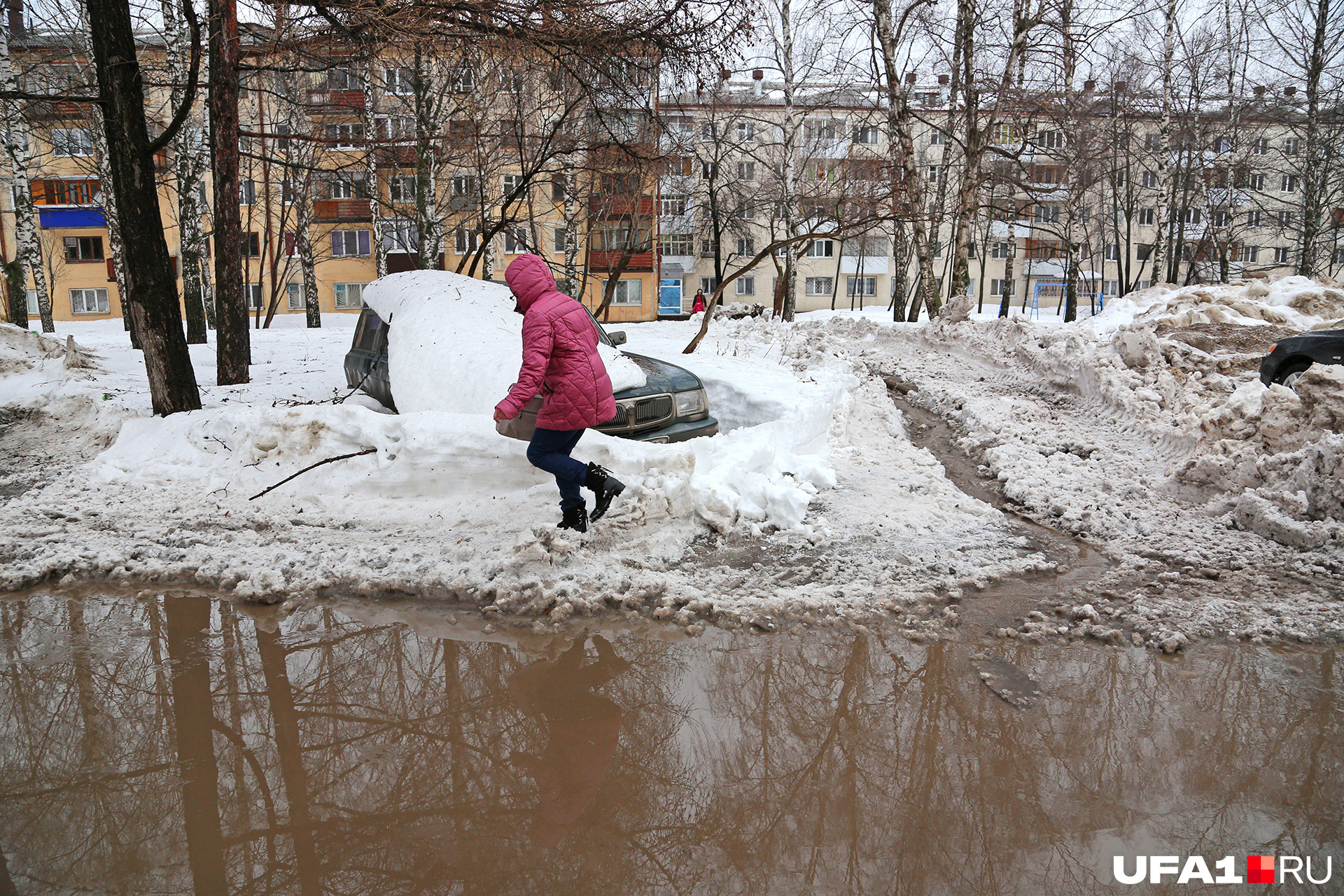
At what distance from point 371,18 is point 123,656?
4.71 meters

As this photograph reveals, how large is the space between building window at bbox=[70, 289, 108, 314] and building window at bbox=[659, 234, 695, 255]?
28164 mm

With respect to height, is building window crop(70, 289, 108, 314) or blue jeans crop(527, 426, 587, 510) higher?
building window crop(70, 289, 108, 314)

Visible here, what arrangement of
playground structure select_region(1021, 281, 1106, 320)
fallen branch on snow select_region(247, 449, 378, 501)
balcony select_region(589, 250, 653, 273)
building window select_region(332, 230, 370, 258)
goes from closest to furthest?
fallen branch on snow select_region(247, 449, 378, 501), building window select_region(332, 230, 370, 258), balcony select_region(589, 250, 653, 273), playground structure select_region(1021, 281, 1106, 320)

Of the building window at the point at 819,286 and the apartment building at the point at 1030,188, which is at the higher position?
the apartment building at the point at 1030,188

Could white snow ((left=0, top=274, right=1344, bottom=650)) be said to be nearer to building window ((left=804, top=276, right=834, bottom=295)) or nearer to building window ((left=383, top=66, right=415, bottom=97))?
building window ((left=383, top=66, right=415, bottom=97))

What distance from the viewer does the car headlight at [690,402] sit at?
6258mm

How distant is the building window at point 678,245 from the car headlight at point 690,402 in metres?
37.2

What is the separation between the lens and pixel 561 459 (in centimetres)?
461

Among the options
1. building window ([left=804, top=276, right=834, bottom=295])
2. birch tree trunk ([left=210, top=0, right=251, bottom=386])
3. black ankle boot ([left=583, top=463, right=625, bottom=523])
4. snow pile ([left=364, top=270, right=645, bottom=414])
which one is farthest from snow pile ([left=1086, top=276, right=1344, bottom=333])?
building window ([left=804, top=276, right=834, bottom=295])

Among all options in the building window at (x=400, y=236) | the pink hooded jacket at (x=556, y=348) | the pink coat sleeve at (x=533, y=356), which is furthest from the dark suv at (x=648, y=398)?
the building window at (x=400, y=236)

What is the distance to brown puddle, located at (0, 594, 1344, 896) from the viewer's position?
84.9 inches

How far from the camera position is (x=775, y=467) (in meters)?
5.81

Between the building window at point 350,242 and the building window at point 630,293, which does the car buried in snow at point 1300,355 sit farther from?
the building window at point 350,242

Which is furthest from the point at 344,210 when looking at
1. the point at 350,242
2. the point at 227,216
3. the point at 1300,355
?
the point at 1300,355
